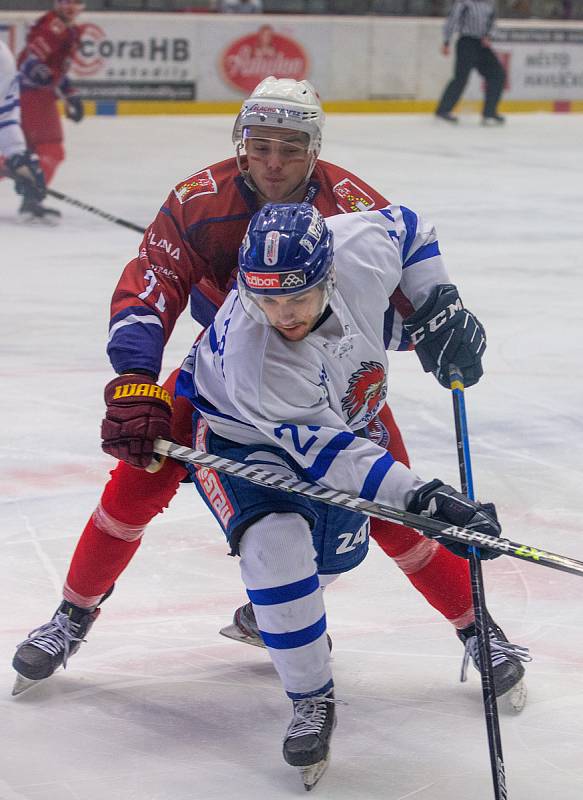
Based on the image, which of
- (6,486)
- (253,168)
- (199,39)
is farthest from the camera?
(199,39)

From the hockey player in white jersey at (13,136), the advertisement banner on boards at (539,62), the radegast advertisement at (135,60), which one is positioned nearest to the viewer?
the hockey player in white jersey at (13,136)

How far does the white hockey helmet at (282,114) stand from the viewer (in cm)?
242

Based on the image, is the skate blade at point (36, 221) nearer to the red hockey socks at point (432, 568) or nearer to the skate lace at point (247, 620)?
the skate lace at point (247, 620)

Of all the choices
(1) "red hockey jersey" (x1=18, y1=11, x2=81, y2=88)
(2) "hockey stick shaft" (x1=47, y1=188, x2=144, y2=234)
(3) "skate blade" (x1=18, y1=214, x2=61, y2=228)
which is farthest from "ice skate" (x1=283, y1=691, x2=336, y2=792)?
(1) "red hockey jersey" (x1=18, y1=11, x2=81, y2=88)

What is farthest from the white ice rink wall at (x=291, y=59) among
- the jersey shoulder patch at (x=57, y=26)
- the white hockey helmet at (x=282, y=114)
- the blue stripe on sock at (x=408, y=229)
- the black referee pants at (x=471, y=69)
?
the blue stripe on sock at (x=408, y=229)

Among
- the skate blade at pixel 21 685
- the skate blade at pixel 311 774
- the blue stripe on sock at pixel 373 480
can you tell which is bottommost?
the skate blade at pixel 21 685

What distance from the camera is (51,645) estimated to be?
7.57 feet

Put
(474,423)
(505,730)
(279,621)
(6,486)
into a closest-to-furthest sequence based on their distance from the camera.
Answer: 1. (279,621)
2. (505,730)
3. (6,486)
4. (474,423)

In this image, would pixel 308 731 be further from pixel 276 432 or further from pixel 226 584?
pixel 226 584

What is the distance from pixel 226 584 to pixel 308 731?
2.35 feet

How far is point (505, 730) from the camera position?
2.16 metres

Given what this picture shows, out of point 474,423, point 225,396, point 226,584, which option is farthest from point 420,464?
point 225,396

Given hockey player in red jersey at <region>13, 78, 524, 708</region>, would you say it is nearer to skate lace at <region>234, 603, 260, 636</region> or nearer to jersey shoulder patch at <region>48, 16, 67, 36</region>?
skate lace at <region>234, 603, 260, 636</region>

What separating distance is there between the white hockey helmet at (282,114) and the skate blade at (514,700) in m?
0.92
